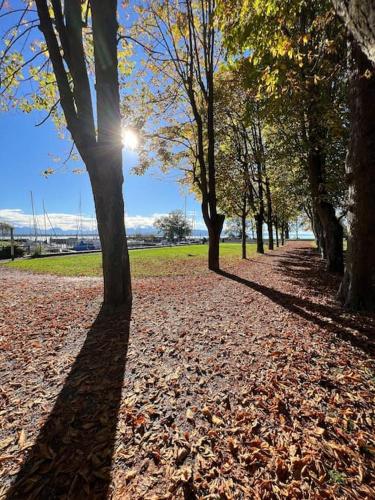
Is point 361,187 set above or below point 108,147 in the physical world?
below

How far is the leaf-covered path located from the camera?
211 centimetres

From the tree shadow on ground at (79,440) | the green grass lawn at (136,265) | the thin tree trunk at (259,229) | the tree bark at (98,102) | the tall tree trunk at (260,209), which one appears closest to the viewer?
the tree shadow on ground at (79,440)

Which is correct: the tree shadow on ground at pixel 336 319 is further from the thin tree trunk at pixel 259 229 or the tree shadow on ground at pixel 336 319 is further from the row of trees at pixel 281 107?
the thin tree trunk at pixel 259 229

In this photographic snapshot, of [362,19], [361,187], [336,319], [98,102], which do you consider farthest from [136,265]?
[362,19]

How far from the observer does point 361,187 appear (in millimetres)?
5531

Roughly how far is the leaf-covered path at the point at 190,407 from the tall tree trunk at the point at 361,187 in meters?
0.91

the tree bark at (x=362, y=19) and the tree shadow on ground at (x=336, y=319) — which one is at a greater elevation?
the tree bark at (x=362, y=19)

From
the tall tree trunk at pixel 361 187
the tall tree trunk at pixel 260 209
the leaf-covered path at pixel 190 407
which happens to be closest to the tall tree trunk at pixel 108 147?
the leaf-covered path at pixel 190 407

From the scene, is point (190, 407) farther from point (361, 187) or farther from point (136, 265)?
point (136, 265)

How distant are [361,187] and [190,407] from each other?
5.52m

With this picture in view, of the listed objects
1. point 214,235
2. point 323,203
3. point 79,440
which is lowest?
point 79,440

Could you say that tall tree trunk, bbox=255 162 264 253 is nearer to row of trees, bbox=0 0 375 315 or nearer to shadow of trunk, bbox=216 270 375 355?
row of trees, bbox=0 0 375 315

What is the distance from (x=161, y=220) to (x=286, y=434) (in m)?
88.6

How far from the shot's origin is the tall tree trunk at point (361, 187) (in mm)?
5359
